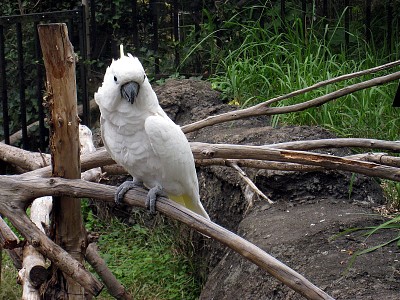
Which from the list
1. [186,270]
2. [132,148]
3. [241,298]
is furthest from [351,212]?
[186,270]

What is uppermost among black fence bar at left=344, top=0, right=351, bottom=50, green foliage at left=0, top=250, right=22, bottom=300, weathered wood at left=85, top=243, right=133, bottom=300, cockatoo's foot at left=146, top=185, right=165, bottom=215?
black fence bar at left=344, top=0, right=351, bottom=50

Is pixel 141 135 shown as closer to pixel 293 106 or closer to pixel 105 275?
pixel 293 106

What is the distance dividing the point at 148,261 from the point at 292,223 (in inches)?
60.2

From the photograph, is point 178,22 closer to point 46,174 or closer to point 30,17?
point 30,17

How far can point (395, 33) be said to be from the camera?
20.1 ft

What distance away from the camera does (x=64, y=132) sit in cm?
312

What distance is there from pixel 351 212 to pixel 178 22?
3.43 m

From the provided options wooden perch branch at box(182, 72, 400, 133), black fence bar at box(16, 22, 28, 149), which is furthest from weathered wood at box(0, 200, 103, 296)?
black fence bar at box(16, 22, 28, 149)

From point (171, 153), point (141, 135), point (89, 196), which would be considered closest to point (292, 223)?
point (171, 153)

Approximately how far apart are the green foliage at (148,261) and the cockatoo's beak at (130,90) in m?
1.89

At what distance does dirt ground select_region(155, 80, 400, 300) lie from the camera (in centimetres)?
304

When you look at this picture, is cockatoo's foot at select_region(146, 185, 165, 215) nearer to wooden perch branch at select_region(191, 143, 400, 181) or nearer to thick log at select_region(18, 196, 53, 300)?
wooden perch branch at select_region(191, 143, 400, 181)

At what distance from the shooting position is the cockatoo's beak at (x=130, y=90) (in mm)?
3035

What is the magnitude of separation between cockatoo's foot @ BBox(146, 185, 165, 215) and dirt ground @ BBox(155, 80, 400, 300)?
67 cm
